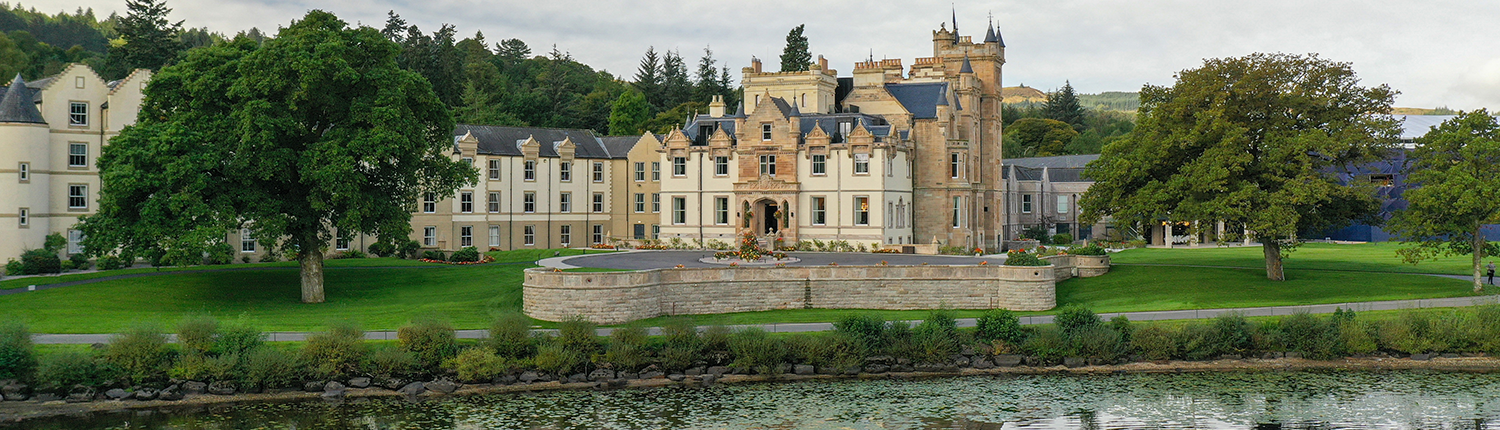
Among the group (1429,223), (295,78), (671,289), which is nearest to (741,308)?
(671,289)

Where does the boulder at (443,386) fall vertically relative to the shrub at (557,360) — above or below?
below

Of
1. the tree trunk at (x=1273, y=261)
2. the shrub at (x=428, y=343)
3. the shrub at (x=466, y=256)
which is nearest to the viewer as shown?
the shrub at (x=428, y=343)

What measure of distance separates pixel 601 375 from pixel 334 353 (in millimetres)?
7747

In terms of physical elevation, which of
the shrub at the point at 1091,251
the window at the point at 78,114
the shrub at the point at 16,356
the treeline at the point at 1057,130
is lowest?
the shrub at the point at 16,356

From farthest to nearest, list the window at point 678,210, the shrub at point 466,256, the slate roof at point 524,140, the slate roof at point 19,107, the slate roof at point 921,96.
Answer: the slate roof at point 524,140 < the window at point 678,210 < the slate roof at point 921,96 < the shrub at point 466,256 < the slate roof at point 19,107

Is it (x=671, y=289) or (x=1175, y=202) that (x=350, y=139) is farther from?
(x=1175, y=202)

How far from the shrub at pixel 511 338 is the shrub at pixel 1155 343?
19.2m

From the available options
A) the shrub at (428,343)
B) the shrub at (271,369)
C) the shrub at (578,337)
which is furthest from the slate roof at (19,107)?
the shrub at (578,337)

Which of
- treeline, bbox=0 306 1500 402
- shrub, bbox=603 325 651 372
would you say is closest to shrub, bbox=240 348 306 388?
treeline, bbox=0 306 1500 402

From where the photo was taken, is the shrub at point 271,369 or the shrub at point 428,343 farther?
the shrub at point 428,343

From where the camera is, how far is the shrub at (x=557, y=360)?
3606cm

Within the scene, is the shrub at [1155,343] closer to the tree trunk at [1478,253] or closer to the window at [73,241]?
the tree trunk at [1478,253]

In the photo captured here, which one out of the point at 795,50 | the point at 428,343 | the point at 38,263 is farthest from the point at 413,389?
the point at 795,50

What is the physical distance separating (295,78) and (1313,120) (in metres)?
40.8
